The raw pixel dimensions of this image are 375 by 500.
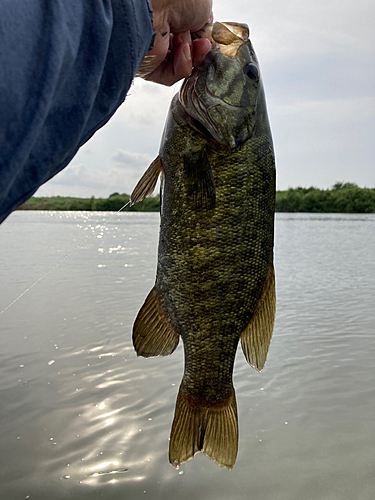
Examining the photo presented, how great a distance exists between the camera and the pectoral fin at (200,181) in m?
2.09

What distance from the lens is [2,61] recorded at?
71 cm

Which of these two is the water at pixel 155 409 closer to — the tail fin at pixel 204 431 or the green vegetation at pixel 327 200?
the tail fin at pixel 204 431

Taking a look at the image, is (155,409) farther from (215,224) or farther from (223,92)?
(223,92)

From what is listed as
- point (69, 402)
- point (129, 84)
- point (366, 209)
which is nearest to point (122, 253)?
point (69, 402)

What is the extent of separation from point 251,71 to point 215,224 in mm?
768

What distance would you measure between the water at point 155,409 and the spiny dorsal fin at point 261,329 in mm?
1387

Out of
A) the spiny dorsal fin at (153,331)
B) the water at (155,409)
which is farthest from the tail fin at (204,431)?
the water at (155,409)

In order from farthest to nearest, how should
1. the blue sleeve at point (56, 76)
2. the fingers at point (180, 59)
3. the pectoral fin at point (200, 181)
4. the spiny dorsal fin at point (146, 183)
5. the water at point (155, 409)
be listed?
the water at point (155, 409), the spiny dorsal fin at point (146, 183), the pectoral fin at point (200, 181), the fingers at point (180, 59), the blue sleeve at point (56, 76)

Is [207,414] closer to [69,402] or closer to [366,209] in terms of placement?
[69,402]

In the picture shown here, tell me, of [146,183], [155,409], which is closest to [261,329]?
[146,183]

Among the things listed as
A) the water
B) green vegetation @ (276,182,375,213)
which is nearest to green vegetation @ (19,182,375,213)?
green vegetation @ (276,182,375,213)

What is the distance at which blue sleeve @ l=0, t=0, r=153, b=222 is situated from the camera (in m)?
0.73

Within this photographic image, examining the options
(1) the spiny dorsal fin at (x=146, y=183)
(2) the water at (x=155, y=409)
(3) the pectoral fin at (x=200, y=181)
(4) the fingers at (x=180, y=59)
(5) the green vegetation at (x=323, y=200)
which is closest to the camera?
A: (4) the fingers at (x=180, y=59)

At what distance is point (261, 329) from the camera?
93.4 inches
